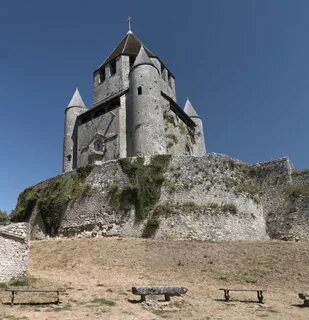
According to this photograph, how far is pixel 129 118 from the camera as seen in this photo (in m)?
29.4

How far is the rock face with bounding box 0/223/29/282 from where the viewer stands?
12.5m

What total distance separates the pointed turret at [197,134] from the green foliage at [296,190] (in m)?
12.1

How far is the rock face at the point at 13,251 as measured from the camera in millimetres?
12547

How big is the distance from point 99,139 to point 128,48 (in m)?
10.4

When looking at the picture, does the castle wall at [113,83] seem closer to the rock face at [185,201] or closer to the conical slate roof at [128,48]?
the conical slate roof at [128,48]

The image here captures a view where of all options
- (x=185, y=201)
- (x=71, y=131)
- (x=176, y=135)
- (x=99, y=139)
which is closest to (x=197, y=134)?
(x=176, y=135)

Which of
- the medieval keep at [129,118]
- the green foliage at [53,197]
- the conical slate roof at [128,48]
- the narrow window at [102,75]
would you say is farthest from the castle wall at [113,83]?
the green foliage at [53,197]

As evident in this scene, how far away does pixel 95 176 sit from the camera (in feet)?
74.9

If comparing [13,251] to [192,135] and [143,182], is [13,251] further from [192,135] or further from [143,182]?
[192,135]

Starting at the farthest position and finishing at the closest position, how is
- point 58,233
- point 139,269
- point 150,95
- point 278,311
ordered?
point 150,95 < point 58,233 < point 139,269 < point 278,311

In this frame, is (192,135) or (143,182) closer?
(143,182)

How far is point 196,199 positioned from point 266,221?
417 cm

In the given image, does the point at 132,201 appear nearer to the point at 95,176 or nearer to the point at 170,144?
the point at 95,176

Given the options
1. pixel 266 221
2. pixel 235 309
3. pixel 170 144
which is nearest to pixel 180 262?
pixel 235 309
